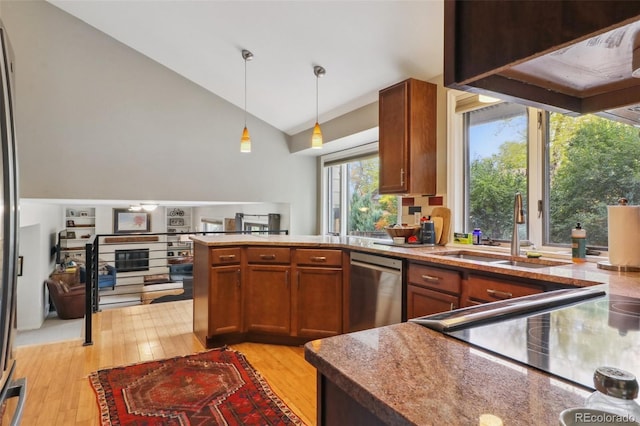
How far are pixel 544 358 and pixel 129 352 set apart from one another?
3.10 meters

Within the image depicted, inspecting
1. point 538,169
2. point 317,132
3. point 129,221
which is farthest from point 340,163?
point 129,221

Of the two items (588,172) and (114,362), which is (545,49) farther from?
(114,362)

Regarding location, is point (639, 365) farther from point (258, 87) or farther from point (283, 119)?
point (283, 119)

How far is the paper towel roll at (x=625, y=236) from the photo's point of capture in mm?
1756

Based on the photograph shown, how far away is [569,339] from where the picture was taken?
78 centimetres

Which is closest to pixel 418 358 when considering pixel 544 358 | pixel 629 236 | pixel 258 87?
pixel 544 358

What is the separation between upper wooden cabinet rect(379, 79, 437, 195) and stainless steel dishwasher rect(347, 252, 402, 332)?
73 centimetres

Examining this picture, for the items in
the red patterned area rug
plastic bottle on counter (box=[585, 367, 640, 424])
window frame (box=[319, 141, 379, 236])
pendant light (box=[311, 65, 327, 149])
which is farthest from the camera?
window frame (box=[319, 141, 379, 236])

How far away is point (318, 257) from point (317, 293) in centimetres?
30

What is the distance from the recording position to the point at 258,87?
4.17 m

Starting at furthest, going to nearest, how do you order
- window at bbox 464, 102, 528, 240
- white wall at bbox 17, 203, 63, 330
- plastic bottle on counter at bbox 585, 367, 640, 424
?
white wall at bbox 17, 203, 63, 330 < window at bbox 464, 102, 528, 240 < plastic bottle on counter at bbox 585, 367, 640, 424

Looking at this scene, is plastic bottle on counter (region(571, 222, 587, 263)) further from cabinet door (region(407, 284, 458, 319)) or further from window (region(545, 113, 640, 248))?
cabinet door (region(407, 284, 458, 319))

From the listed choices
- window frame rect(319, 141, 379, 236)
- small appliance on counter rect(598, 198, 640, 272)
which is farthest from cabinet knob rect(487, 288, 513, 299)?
window frame rect(319, 141, 379, 236)

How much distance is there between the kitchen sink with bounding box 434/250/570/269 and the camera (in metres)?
2.14
